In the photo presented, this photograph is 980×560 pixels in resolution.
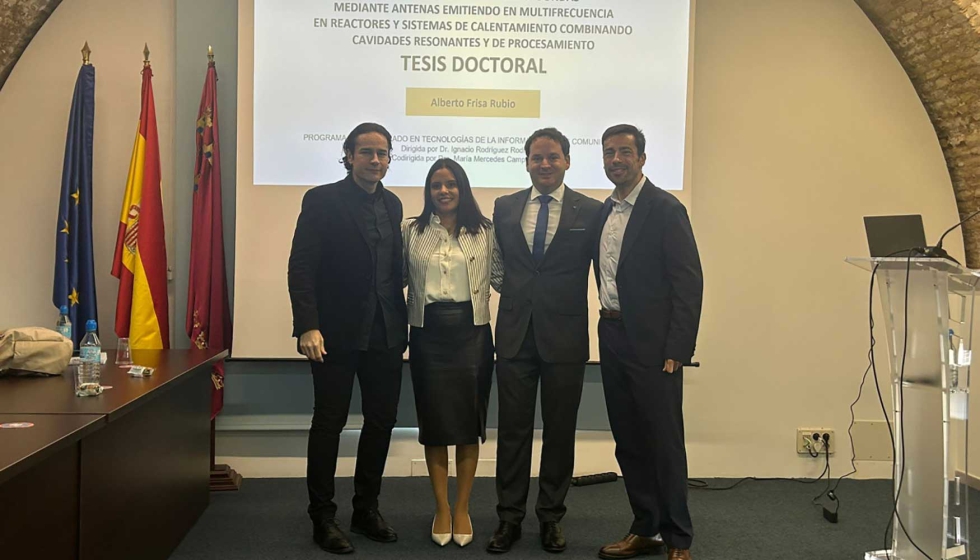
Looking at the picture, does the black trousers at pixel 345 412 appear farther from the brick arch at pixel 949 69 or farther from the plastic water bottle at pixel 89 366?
the brick arch at pixel 949 69

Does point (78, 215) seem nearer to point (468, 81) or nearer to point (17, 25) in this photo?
point (17, 25)

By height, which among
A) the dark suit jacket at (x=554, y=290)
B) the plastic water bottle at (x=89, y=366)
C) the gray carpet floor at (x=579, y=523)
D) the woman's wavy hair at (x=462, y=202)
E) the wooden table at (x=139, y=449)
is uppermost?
the woman's wavy hair at (x=462, y=202)

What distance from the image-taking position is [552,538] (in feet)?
8.49

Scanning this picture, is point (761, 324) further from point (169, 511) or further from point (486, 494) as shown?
point (169, 511)

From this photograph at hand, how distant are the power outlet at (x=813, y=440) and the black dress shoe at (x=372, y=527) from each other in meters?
2.44

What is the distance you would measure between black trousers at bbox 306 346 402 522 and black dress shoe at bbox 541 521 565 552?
0.71 meters

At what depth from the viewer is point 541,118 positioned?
3.52 meters

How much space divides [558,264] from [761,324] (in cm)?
187

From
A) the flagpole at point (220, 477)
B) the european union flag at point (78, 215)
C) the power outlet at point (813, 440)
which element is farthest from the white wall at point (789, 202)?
the european union flag at point (78, 215)

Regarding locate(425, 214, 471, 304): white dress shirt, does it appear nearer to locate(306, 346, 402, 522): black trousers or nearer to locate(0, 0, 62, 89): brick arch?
locate(306, 346, 402, 522): black trousers

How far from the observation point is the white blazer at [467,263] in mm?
2553

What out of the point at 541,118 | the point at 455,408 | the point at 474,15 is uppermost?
the point at 474,15

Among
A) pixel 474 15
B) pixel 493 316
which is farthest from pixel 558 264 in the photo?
pixel 474 15

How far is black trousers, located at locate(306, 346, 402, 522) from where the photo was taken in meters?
2.54
